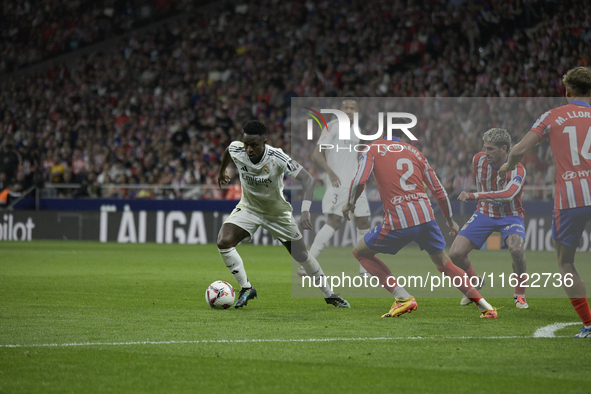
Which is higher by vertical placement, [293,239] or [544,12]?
[544,12]

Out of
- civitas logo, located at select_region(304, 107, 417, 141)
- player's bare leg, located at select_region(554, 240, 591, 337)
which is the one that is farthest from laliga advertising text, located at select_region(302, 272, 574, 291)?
player's bare leg, located at select_region(554, 240, 591, 337)

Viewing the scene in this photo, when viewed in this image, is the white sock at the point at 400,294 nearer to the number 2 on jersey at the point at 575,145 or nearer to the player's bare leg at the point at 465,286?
the player's bare leg at the point at 465,286

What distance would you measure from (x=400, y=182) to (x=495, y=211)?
131cm

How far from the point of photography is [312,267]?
26.8 ft

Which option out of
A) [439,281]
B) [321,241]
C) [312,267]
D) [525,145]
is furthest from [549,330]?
[321,241]

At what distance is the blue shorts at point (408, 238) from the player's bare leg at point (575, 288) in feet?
4.75

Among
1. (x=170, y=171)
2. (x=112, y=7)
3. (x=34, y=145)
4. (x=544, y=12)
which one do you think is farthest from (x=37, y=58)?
(x=544, y=12)

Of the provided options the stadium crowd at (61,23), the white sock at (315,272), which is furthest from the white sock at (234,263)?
the stadium crowd at (61,23)

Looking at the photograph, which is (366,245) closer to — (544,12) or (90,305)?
(90,305)

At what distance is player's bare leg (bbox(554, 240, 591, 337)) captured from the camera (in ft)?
20.1

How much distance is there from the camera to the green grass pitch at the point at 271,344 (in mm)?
4480

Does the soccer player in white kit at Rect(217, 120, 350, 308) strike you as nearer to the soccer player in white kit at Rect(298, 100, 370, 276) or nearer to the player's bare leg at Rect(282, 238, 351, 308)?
the player's bare leg at Rect(282, 238, 351, 308)

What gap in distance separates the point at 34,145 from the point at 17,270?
14.6 meters

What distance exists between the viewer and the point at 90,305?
8086 mm
